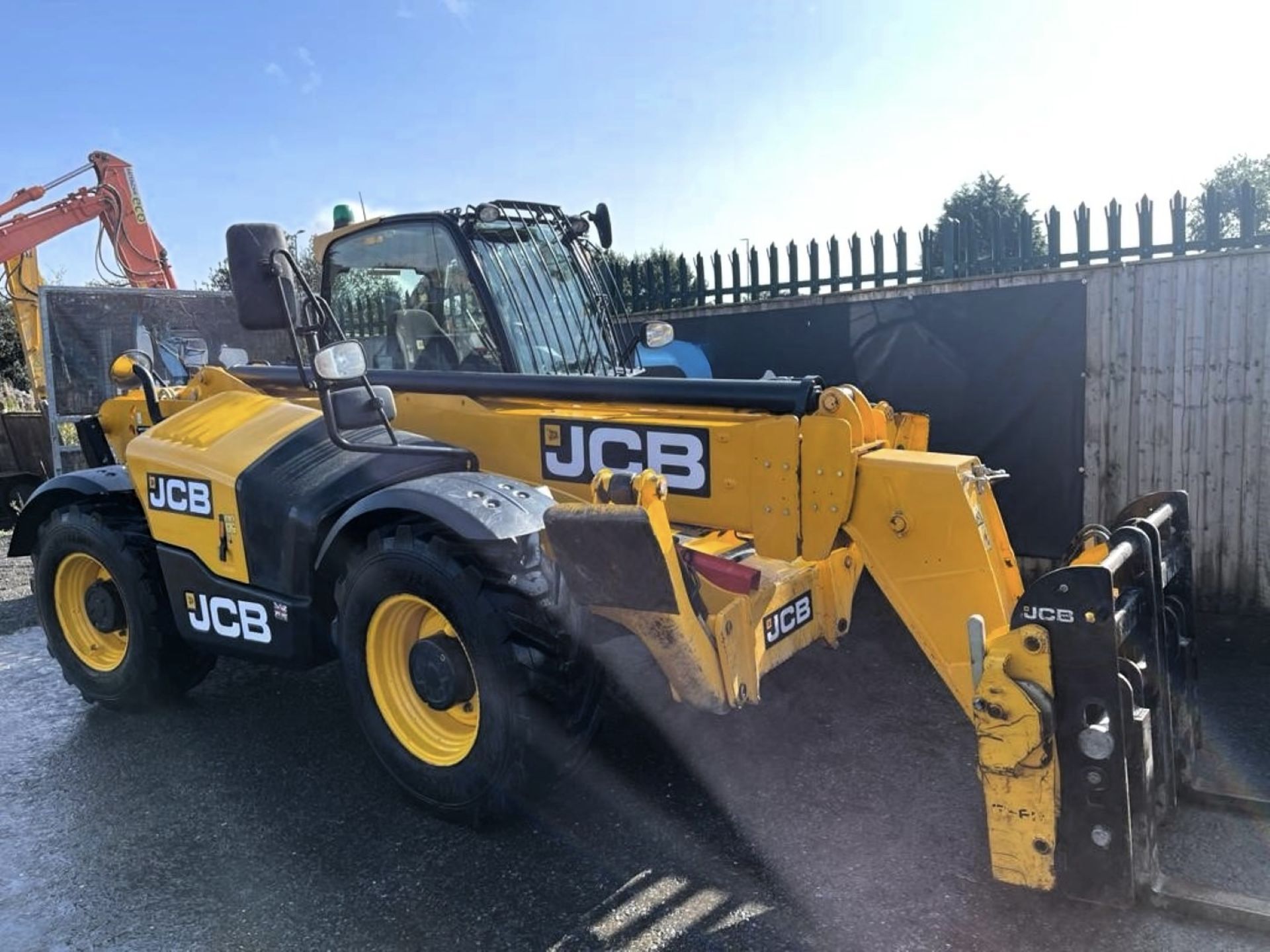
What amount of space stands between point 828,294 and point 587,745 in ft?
16.1

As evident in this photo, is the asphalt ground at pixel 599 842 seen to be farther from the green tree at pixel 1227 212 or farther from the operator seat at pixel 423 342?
the green tree at pixel 1227 212

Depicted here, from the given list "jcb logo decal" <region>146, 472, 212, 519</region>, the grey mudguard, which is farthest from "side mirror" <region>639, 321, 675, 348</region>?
"jcb logo decal" <region>146, 472, 212, 519</region>

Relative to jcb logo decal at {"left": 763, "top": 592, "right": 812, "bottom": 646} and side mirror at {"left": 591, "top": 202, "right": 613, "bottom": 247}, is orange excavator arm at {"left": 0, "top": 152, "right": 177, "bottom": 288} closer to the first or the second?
side mirror at {"left": 591, "top": 202, "right": 613, "bottom": 247}

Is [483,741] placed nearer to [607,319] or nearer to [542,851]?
[542,851]

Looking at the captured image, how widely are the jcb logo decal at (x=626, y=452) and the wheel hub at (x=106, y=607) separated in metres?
2.36

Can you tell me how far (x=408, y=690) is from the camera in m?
3.57

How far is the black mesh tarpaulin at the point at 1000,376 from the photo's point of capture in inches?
242

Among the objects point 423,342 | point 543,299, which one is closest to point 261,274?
point 423,342

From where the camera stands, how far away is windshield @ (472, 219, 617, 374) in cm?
428

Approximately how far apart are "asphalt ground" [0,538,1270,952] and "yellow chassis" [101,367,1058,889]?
0.51 m

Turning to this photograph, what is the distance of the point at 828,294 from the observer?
7305 mm

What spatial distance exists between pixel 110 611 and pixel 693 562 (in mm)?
3079

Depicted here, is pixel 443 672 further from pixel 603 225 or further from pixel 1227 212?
pixel 1227 212

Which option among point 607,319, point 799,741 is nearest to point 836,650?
point 799,741
